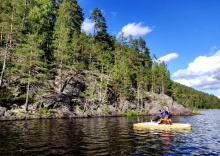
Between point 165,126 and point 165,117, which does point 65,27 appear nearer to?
point 165,117

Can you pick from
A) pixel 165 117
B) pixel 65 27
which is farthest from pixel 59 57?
pixel 165 117

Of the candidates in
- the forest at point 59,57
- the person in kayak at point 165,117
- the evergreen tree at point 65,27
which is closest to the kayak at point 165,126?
the person in kayak at point 165,117

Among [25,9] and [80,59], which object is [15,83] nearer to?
[25,9]

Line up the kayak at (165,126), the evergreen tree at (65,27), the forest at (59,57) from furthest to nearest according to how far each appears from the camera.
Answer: the evergreen tree at (65,27)
the forest at (59,57)
the kayak at (165,126)

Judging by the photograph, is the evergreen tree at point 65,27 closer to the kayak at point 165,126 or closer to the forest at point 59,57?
the forest at point 59,57

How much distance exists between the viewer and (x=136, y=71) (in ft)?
297

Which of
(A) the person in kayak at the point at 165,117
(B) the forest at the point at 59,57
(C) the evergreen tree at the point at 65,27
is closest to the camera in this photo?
(A) the person in kayak at the point at 165,117

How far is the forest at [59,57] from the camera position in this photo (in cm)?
4531

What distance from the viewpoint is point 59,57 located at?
56719 mm

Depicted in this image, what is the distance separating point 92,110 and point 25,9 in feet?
91.0

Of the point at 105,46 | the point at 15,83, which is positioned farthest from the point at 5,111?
the point at 105,46

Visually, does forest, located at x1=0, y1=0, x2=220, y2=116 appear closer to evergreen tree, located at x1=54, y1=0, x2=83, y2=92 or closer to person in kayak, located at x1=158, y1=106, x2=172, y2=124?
evergreen tree, located at x1=54, y1=0, x2=83, y2=92

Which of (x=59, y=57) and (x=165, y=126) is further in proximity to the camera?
(x=59, y=57)

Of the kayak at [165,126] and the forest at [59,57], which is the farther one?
the forest at [59,57]
